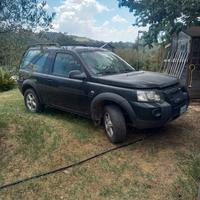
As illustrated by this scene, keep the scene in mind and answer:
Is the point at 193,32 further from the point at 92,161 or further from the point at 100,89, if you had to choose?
the point at 92,161

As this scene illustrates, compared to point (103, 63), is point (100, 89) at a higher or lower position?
lower

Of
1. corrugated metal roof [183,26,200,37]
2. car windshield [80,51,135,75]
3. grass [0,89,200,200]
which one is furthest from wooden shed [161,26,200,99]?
car windshield [80,51,135,75]

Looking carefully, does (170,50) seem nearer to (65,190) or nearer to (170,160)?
(170,160)

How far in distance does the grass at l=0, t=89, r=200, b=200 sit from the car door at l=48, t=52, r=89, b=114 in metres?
0.46

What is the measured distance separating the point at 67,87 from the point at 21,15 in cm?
174

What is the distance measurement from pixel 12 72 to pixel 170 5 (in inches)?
152

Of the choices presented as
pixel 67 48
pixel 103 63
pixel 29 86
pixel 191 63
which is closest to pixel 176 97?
pixel 103 63

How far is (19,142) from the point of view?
5.64 meters

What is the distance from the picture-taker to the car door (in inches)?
238

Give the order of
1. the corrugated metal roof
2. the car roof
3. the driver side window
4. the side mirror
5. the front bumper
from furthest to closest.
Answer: the corrugated metal roof < the car roof < the driver side window < the side mirror < the front bumper

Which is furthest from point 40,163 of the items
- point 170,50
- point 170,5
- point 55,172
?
point 170,50

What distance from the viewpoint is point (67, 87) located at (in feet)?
20.6

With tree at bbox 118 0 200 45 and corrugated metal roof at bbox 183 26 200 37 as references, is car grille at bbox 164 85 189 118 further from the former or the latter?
corrugated metal roof at bbox 183 26 200 37

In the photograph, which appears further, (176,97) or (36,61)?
(36,61)
